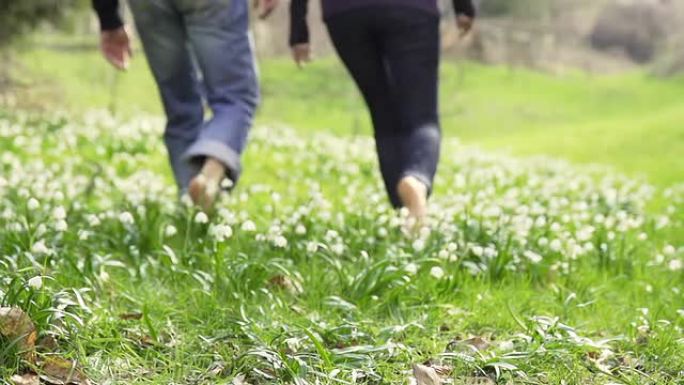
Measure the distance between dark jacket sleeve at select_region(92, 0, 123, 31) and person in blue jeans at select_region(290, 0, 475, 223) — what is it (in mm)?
932

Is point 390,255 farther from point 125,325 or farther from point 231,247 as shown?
point 125,325

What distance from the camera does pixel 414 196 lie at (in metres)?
4.79

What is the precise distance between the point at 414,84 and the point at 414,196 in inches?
25.5

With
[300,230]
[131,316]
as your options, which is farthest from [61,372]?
[300,230]

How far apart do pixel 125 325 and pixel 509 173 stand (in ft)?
24.0

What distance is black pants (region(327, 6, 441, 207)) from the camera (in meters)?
5.07

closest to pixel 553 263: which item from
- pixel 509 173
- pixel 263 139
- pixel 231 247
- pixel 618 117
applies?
pixel 231 247

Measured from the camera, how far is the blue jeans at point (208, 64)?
5.02 meters

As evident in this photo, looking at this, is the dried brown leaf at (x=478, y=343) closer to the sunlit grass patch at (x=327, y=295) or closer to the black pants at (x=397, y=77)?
the sunlit grass patch at (x=327, y=295)

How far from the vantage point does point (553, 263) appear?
450 centimetres

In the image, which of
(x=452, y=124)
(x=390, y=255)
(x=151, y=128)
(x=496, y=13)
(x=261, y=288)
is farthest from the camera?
(x=496, y=13)

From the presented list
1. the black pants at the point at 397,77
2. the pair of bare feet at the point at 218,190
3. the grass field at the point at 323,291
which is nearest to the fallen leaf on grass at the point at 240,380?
the grass field at the point at 323,291

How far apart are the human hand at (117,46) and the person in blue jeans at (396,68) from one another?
921mm

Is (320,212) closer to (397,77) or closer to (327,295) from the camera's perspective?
(397,77)
